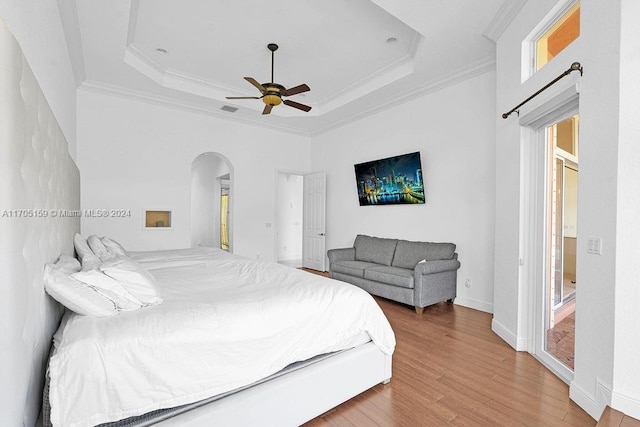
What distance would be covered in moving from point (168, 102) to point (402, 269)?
15.4 ft

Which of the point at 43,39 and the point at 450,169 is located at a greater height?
the point at 43,39

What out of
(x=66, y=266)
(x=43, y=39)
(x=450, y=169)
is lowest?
(x=66, y=266)

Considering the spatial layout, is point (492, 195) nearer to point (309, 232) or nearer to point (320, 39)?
point (320, 39)

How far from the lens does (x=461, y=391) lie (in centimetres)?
222

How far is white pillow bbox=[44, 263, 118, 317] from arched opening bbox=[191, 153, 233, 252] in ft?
24.6

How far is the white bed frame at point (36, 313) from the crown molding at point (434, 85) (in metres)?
3.75

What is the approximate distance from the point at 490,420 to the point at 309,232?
5.42m

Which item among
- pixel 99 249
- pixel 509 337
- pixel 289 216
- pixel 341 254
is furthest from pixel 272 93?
pixel 289 216

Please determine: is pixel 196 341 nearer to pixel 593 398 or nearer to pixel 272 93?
pixel 593 398

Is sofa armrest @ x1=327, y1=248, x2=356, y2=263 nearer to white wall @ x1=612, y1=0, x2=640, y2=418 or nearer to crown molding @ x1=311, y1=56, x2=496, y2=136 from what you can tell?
crown molding @ x1=311, y1=56, x2=496, y2=136

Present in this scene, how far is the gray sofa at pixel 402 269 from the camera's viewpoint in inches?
155

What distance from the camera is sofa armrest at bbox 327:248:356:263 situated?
5328mm

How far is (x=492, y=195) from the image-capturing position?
13.0ft

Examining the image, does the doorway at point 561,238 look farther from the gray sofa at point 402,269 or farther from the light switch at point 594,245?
the gray sofa at point 402,269
